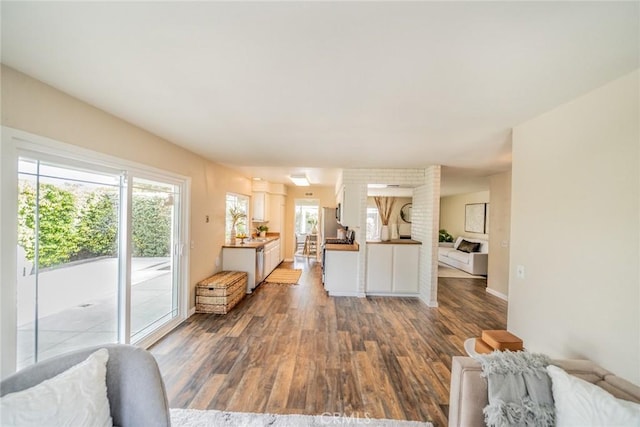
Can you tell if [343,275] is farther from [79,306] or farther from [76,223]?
[76,223]

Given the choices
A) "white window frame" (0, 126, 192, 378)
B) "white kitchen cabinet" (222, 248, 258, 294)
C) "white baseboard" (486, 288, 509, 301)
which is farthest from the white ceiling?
"white baseboard" (486, 288, 509, 301)

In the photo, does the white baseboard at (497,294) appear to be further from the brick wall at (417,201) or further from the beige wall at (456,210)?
the beige wall at (456,210)

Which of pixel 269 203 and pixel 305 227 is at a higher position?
pixel 269 203

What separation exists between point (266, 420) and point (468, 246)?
6.98 meters

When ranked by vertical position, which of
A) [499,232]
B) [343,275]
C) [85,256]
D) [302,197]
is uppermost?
→ [302,197]

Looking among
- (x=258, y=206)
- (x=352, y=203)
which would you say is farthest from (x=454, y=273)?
(x=258, y=206)

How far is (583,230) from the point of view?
162 centimetres

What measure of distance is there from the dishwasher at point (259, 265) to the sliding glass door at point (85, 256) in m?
1.86

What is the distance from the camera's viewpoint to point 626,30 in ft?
3.60

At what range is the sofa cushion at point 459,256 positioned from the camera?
666 cm

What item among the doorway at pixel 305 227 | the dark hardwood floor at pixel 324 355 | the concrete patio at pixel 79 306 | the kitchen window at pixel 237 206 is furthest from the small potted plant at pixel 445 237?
the concrete patio at pixel 79 306

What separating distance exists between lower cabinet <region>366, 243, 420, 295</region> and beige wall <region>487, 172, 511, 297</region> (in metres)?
1.71

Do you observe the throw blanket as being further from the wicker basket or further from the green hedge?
the wicker basket

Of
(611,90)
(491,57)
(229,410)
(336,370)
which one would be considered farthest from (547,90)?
(229,410)
